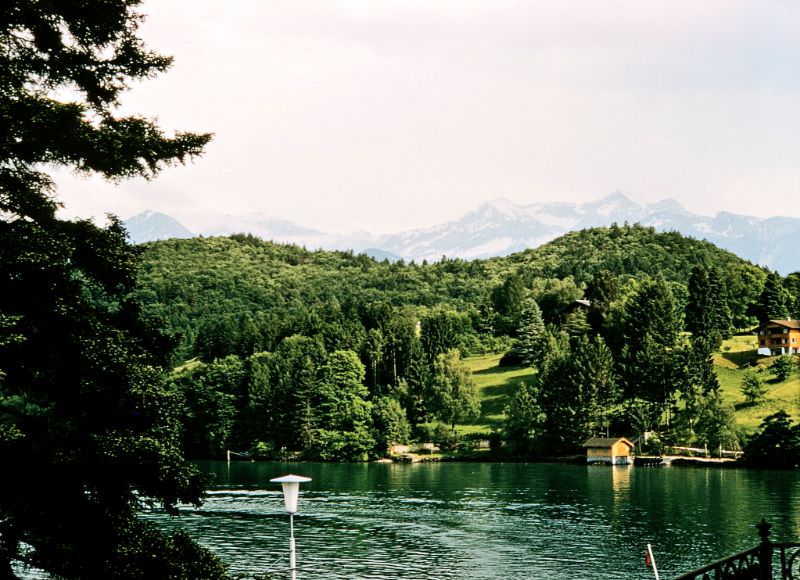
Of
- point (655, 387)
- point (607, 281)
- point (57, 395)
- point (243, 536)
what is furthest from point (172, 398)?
point (607, 281)

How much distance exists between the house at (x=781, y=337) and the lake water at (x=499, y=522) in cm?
3941

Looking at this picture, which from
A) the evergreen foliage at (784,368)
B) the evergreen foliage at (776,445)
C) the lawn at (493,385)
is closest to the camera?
the evergreen foliage at (776,445)

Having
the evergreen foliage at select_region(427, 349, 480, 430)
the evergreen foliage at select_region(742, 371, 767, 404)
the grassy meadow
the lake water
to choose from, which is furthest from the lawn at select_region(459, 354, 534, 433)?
the evergreen foliage at select_region(742, 371, 767, 404)

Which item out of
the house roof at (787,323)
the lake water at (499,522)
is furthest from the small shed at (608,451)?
the house roof at (787,323)

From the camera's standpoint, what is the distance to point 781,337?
426 ft

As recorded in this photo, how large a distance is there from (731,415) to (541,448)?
2431cm

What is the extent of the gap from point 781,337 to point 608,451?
127 ft

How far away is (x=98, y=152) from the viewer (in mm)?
18891

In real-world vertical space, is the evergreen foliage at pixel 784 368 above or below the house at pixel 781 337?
below

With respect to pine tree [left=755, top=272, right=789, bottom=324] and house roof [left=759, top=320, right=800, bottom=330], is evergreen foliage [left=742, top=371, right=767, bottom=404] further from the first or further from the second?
pine tree [left=755, top=272, right=789, bottom=324]

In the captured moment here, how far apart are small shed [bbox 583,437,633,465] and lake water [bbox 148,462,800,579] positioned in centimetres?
1061

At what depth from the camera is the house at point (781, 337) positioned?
424 feet

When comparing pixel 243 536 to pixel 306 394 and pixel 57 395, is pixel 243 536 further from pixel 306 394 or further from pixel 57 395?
pixel 306 394

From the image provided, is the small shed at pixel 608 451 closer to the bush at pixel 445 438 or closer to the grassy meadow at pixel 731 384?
the grassy meadow at pixel 731 384
